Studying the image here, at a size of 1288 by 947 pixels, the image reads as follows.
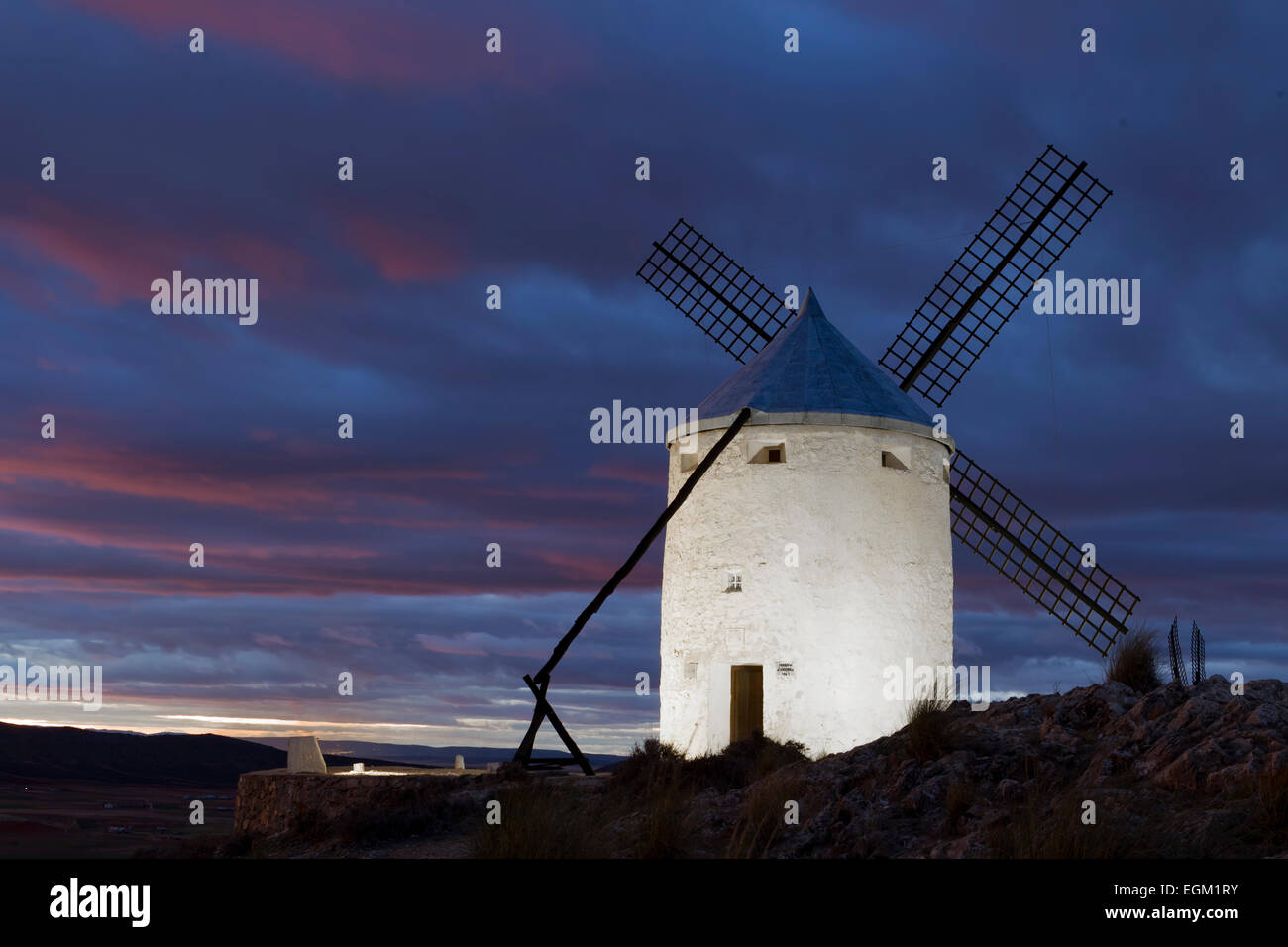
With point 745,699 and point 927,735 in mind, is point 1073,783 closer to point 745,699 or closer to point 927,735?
point 927,735

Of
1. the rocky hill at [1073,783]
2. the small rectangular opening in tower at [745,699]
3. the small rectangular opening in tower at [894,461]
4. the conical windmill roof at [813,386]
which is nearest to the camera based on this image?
the rocky hill at [1073,783]

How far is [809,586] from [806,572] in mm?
224

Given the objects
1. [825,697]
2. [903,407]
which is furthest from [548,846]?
[903,407]

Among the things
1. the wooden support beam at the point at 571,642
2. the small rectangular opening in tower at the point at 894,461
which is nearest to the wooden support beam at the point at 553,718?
the wooden support beam at the point at 571,642

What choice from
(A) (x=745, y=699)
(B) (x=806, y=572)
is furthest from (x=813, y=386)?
(A) (x=745, y=699)

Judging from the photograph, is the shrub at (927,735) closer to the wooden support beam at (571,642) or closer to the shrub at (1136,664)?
the shrub at (1136,664)

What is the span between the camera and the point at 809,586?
1820 centimetres

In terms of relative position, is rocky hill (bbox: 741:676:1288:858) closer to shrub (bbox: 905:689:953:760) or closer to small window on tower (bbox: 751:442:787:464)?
shrub (bbox: 905:689:953:760)

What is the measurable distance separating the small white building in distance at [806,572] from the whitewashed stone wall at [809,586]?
2cm

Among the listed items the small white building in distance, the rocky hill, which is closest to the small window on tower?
the small white building in distance

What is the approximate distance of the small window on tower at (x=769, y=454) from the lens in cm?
1894

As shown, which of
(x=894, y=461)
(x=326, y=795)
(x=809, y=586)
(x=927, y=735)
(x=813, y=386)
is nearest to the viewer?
(x=927, y=735)

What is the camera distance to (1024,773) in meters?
11.8
